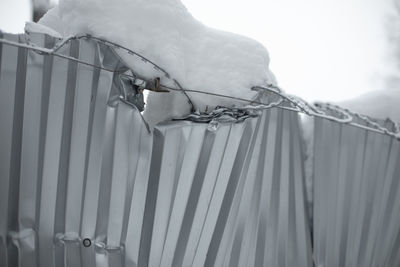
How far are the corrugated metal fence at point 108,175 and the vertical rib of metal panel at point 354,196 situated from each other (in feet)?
1.38

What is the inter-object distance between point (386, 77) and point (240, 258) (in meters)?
8.54

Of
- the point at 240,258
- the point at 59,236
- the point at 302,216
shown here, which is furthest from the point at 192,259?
the point at 302,216

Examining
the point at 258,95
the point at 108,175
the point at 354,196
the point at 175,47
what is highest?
the point at 175,47

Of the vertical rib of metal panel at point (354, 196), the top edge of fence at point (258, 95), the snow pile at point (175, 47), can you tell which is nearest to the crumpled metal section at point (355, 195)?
the vertical rib of metal panel at point (354, 196)

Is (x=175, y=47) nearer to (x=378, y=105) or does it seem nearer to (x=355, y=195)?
(x=355, y=195)

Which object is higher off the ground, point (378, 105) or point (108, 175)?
point (378, 105)

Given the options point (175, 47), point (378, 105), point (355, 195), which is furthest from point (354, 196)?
point (175, 47)

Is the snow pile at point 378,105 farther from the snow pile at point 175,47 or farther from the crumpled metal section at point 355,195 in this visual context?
the snow pile at point 175,47

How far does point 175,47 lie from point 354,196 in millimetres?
1504

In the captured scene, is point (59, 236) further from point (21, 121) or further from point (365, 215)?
point (365, 215)

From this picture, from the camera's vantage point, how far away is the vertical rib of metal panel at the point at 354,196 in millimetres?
1979

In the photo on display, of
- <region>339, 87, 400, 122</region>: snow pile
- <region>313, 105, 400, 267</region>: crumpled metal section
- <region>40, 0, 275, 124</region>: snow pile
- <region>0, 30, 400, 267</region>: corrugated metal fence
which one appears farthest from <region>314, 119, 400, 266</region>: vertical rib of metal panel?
<region>40, 0, 275, 124</region>: snow pile

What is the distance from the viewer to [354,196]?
2.09m

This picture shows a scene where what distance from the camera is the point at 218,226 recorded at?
1603 millimetres
